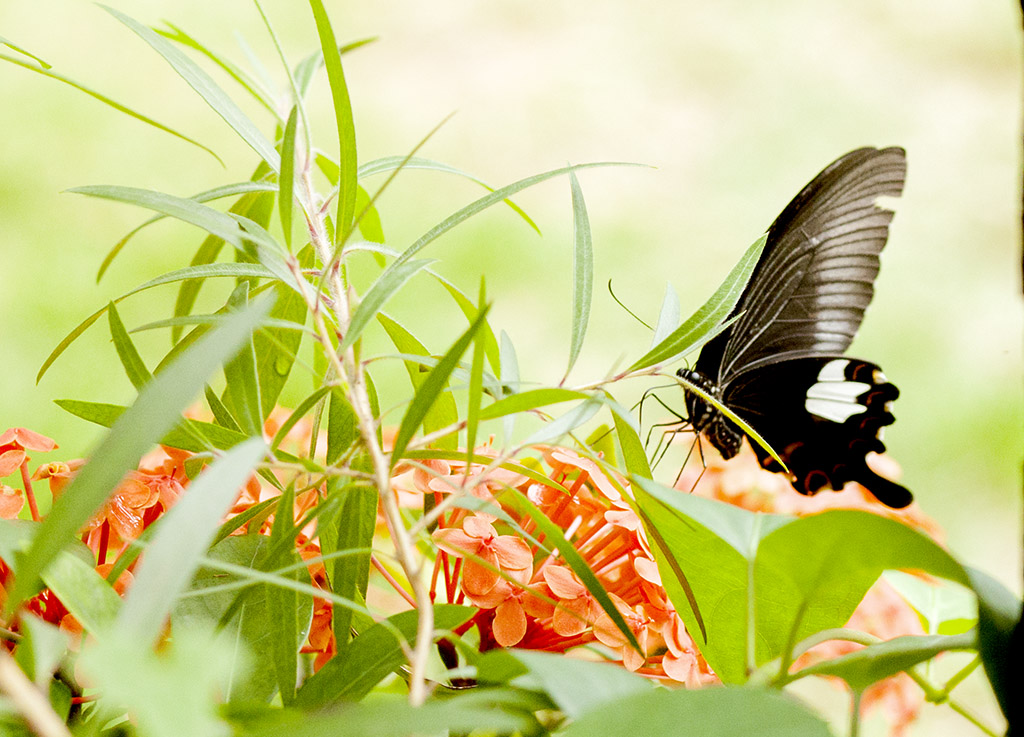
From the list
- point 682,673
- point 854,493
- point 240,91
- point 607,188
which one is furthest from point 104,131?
point 682,673

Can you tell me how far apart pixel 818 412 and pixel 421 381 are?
0.67 meters

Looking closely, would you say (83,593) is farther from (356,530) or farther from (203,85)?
(203,85)

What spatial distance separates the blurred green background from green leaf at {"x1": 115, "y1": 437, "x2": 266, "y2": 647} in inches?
55.8

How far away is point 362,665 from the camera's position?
0.36 metres

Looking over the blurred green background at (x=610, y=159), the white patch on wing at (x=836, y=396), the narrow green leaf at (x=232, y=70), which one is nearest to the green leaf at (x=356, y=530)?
the narrow green leaf at (x=232, y=70)

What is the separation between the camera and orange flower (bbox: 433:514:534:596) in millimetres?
427

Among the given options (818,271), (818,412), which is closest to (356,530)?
Answer: (818,271)

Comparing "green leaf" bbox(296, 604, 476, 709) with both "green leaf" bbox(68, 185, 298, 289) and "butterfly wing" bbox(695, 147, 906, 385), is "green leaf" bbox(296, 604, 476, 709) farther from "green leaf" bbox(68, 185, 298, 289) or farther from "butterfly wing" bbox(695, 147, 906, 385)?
"butterfly wing" bbox(695, 147, 906, 385)

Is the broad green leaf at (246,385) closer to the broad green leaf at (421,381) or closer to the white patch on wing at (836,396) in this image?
the broad green leaf at (421,381)

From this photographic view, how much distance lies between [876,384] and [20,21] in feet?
8.54

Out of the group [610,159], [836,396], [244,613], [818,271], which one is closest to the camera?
[244,613]

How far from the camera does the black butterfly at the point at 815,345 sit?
0.78 meters

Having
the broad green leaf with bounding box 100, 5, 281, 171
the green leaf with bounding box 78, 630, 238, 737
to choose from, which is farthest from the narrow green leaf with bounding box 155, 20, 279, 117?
the green leaf with bounding box 78, 630, 238, 737

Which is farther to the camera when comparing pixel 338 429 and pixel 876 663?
pixel 338 429
